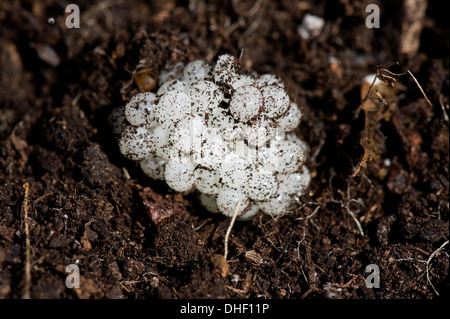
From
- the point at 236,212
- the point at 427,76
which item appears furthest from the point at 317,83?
the point at 236,212

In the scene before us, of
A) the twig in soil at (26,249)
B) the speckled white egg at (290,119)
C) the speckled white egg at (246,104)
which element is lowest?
the twig in soil at (26,249)

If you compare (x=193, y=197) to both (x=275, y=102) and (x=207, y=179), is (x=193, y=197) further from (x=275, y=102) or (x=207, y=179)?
(x=275, y=102)

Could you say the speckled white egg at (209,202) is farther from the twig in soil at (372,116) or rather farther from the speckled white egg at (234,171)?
the twig in soil at (372,116)

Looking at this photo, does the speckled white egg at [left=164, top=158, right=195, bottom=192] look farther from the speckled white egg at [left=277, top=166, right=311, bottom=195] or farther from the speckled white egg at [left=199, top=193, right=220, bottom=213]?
the speckled white egg at [left=277, top=166, right=311, bottom=195]

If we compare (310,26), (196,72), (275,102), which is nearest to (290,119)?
(275,102)

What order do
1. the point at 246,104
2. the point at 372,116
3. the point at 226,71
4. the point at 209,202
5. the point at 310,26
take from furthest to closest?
1. the point at 310,26
2. the point at 372,116
3. the point at 209,202
4. the point at 226,71
5. the point at 246,104

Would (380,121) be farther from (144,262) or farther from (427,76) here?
(144,262)

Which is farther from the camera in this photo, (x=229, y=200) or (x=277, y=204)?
(x=277, y=204)

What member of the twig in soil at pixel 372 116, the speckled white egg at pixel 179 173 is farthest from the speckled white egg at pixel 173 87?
the twig in soil at pixel 372 116
